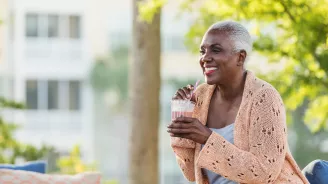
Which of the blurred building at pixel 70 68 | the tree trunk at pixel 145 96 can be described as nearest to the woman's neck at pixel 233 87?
the tree trunk at pixel 145 96

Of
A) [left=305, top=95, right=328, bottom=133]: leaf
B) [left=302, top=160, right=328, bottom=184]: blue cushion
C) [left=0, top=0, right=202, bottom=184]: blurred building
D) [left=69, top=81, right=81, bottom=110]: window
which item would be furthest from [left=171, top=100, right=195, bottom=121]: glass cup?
[left=69, top=81, right=81, bottom=110]: window

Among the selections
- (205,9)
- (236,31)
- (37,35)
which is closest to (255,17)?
(205,9)

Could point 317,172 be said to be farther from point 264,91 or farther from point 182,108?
point 182,108

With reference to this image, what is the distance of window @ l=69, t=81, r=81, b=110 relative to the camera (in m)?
29.7

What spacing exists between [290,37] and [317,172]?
3512 mm

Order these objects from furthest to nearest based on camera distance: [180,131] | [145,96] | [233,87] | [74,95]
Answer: [74,95]
[145,96]
[233,87]
[180,131]

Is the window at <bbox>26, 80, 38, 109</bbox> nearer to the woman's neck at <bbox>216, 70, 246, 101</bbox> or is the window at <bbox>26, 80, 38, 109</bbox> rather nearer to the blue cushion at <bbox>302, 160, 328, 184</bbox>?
the blue cushion at <bbox>302, 160, 328, 184</bbox>

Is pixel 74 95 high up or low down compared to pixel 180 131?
down

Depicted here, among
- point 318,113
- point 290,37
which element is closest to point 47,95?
point 318,113

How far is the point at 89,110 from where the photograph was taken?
98.4ft

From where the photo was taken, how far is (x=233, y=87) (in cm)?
329

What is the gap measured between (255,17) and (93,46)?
76.6 feet

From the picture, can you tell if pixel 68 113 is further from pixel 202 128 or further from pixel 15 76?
pixel 202 128

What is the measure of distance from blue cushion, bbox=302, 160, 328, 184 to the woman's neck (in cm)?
55
